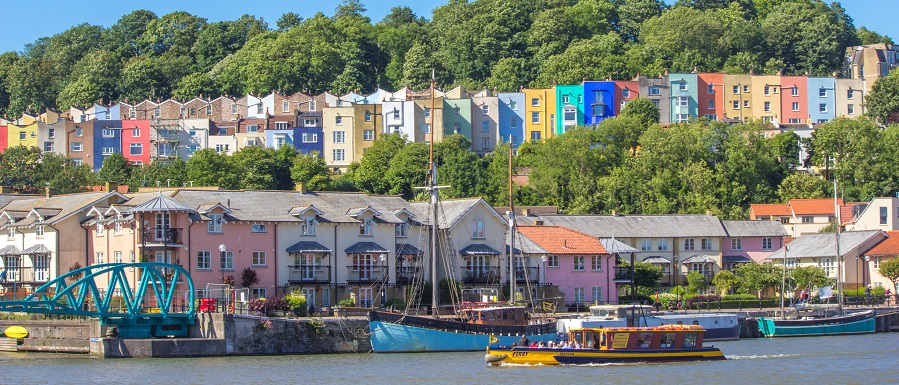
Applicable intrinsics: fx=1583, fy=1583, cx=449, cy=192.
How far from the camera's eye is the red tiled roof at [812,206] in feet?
382

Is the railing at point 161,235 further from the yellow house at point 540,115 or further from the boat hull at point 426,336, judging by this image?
the yellow house at point 540,115

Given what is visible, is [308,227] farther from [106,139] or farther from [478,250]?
[106,139]

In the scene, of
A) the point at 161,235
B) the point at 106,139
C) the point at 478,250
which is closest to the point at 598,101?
the point at 106,139

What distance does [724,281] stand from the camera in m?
92.7

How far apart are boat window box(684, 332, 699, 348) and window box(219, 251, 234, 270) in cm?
2227

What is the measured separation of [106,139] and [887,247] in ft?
241

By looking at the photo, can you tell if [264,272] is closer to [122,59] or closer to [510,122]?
[510,122]

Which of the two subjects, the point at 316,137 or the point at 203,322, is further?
the point at 316,137

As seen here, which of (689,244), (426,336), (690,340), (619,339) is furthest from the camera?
(689,244)

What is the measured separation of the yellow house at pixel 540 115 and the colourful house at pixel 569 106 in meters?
0.56

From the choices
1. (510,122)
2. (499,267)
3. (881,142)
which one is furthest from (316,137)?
(499,267)

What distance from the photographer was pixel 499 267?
82.1m

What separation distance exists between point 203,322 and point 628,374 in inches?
706

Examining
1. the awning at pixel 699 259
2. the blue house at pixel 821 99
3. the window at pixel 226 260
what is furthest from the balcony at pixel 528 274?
the blue house at pixel 821 99
